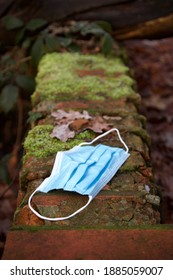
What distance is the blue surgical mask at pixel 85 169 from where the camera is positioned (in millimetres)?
1582

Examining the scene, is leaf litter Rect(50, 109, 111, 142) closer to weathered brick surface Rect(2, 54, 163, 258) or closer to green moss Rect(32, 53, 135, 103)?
weathered brick surface Rect(2, 54, 163, 258)

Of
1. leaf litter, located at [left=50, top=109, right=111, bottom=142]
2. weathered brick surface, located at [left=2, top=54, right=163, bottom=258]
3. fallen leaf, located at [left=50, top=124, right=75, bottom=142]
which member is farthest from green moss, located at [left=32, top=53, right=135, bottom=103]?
fallen leaf, located at [left=50, top=124, right=75, bottom=142]

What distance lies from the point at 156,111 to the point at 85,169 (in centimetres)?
200

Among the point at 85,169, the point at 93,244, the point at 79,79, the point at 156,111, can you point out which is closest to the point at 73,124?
the point at 85,169

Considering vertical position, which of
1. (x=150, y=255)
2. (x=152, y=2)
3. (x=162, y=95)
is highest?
(x=150, y=255)

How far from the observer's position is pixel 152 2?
3.06m

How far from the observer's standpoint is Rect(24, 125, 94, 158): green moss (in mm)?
1864

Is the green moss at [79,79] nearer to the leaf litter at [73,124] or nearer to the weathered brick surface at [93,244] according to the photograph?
the leaf litter at [73,124]

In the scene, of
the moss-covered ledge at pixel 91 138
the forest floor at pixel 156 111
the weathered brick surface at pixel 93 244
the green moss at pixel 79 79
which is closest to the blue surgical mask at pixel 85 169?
the moss-covered ledge at pixel 91 138

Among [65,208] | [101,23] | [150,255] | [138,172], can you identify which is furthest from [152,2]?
[150,255]

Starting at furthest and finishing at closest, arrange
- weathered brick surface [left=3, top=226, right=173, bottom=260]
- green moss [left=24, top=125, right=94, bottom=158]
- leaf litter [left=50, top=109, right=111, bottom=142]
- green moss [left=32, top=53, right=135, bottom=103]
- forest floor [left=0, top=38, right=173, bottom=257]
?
1. forest floor [left=0, top=38, right=173, bottom=257]
2. green moss [left=32, top=53, right=135, bottom=103]
3. leaf litter [left=50, top=109, right=111, bottom=142]
4. green moss [left=24, top=125, right=94, bottom=158]
5. weathered brick surface [left=3, top=226, right=173, bottom=260]

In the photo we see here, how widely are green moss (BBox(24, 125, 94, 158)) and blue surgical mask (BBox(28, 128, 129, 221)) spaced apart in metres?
0.06

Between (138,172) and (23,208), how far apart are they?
19.1 inches
